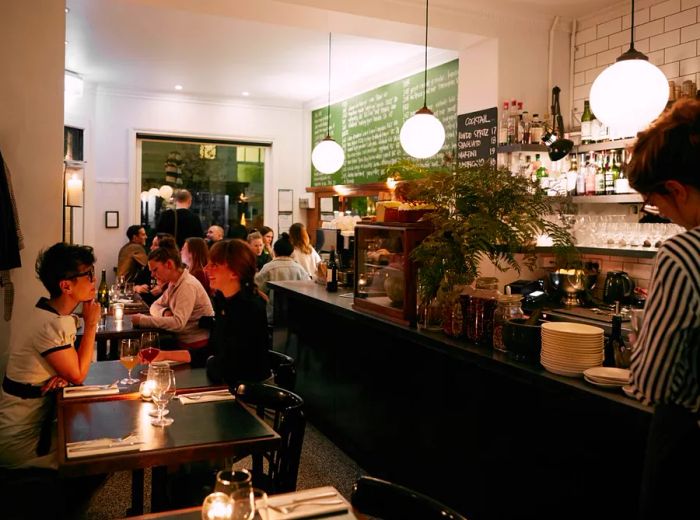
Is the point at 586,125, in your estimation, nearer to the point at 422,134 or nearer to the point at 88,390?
the point at 422,134

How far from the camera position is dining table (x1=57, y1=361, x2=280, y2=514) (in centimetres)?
204

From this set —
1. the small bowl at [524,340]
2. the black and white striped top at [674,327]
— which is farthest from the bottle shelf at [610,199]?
the black and white striped top at [674,327]

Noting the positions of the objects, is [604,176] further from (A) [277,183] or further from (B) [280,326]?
(A) [277,183]

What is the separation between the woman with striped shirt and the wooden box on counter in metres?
1.80

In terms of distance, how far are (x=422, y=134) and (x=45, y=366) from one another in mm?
3284

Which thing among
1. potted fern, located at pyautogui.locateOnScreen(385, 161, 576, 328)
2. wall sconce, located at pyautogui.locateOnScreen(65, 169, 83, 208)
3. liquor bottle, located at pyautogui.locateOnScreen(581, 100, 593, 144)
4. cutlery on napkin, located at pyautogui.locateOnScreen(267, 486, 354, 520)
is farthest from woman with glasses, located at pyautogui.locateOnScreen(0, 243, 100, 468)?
liquor bottle, located at pyautogui.locateOnScreen(581, 100, 593, 144)

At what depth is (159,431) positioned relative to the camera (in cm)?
226

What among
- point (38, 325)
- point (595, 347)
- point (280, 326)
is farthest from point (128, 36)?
point (595, 347)

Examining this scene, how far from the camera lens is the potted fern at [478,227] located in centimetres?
295

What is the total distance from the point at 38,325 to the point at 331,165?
4.45m

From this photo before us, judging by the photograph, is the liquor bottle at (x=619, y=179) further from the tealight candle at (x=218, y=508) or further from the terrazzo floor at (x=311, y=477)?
the tealight candle at (x=218, y=508)

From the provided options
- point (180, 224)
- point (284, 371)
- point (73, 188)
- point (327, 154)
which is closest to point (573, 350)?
point (284, 371)

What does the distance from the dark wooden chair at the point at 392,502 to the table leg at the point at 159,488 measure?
1.07 meters

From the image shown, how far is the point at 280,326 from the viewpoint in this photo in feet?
17.7
